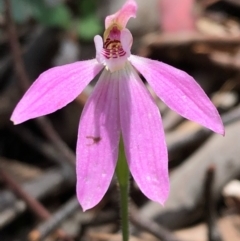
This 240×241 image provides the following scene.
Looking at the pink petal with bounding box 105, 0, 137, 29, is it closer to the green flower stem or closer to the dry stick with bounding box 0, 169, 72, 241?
the green flower stem

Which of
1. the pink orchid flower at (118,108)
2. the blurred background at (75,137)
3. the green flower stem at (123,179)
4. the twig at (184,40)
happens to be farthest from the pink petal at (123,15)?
the twig at (184,40)

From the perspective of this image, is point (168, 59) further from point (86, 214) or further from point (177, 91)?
point (177, 91)

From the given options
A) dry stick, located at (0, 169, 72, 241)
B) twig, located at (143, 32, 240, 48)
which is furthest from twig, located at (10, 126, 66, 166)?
twig, located at (143, 32, 240, 48)

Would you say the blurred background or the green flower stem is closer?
the green flower stem

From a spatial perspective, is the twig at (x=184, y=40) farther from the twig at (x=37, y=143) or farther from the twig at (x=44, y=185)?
the twig at (x=44, y=185)

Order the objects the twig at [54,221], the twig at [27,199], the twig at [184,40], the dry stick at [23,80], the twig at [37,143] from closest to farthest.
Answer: the twig at [54,221], the twig at [27,199], the dry stick at [23,80], the twig at [37,143], the twig at [184,40]

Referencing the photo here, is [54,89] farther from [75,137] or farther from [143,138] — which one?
[75,137]
